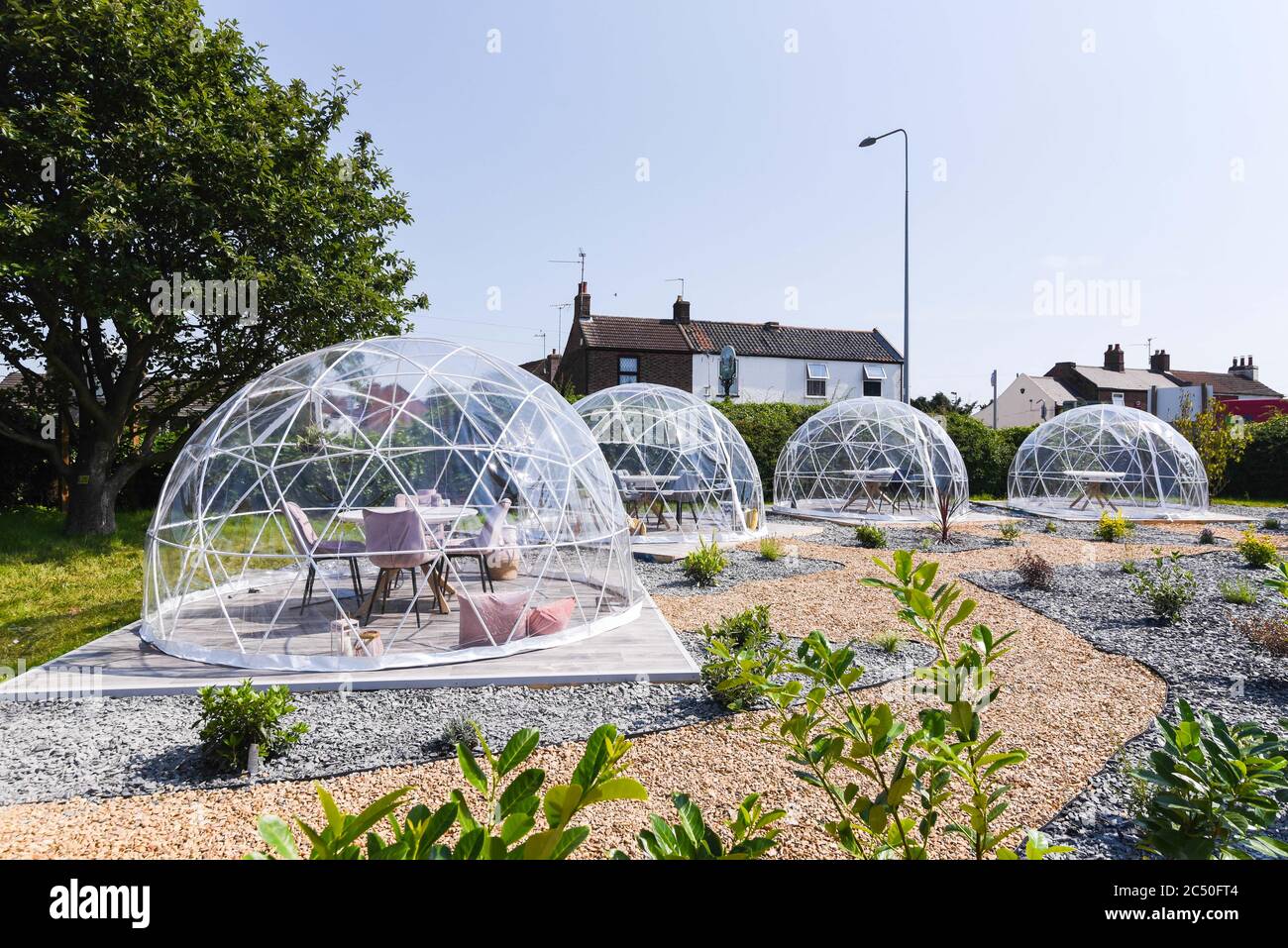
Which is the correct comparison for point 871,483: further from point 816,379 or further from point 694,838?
point 694,838

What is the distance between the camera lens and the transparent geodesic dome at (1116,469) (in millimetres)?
20703

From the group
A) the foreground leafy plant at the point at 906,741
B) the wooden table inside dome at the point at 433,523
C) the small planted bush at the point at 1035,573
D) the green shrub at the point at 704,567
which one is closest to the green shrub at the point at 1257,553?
the small planted bush at the point at 1035,573

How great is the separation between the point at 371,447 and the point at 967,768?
6874 millimetres

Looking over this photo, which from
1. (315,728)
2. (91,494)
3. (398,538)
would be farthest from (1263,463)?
(91,494)

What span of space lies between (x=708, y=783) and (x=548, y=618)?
3318 mm

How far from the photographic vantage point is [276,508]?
24.2ft

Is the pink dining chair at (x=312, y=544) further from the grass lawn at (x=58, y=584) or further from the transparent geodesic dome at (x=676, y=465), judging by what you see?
the transparent geodesic dome at (x=676, y=465)

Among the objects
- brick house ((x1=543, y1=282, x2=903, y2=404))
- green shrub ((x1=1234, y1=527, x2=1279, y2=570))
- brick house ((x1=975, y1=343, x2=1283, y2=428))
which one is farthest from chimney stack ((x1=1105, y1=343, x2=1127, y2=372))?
green shrub ((x1=1234, y1=527, x2=1279, y2=570))

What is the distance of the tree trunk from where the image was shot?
13070 mm

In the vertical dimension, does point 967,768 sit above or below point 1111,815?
above

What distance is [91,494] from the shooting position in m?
13.1

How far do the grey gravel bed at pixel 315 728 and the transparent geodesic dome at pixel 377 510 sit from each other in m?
0.90
